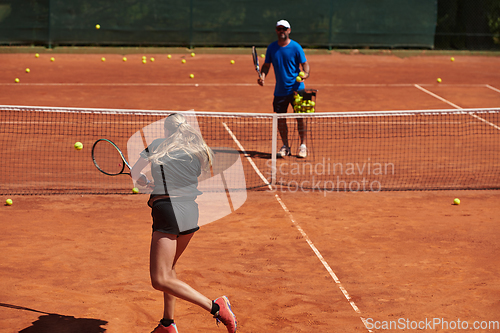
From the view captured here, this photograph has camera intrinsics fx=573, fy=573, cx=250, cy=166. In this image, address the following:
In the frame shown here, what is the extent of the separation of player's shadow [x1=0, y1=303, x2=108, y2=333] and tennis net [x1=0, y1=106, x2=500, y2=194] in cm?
363

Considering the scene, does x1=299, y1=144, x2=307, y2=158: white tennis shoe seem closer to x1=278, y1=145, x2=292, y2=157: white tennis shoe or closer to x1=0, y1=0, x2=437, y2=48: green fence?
x1=278, y1=145, x2=292, y2=157: white tennis shoe

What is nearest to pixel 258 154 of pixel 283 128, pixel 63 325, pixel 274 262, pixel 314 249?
pixel 283 128

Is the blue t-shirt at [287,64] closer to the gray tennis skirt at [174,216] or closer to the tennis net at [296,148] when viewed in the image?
the tennis net at [296,148]

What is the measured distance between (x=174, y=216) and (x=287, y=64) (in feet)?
20.2

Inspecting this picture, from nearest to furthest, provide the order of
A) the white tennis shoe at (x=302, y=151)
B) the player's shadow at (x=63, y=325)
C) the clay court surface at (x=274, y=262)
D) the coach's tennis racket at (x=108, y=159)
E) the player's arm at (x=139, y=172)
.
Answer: the player's arm at (x=139, y=172)
the player's shadow at (x=63, y=325)
the clay court surface at (x=274, y=262)
the coach's tennis racket at (x=108, y=159)
the white tennis shoe at (x=302, y=151)

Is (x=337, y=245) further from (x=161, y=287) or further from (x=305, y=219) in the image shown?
(x=161, y=287)

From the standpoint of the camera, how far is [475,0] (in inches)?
894

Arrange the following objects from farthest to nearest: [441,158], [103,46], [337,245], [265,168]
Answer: [103,46] < [441,158] < [265,168] < [337,245]

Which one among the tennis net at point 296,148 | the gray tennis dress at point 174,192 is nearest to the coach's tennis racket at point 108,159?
the tennis net at point 296,148

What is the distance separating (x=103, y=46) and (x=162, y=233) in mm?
17105

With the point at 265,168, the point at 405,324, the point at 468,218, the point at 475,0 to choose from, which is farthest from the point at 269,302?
the point at 475,0

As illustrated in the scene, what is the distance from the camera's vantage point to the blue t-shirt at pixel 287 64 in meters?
9.88

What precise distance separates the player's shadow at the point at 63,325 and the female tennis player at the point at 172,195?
89cm

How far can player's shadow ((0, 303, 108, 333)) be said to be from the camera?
4.72 meters
